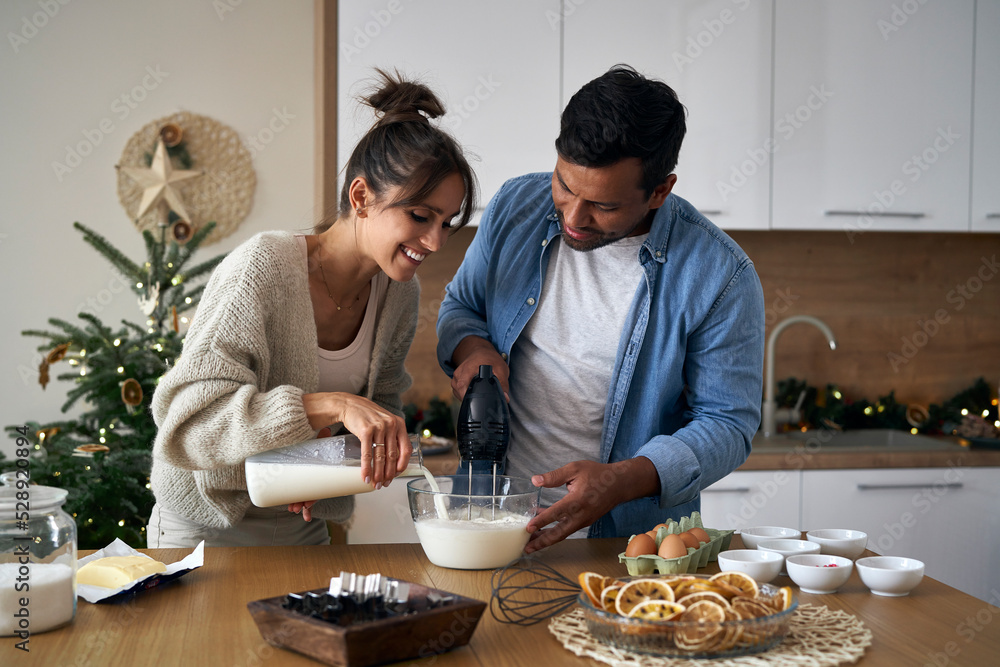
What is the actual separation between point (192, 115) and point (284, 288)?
1.90m

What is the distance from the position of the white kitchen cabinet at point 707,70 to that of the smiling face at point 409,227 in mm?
1321

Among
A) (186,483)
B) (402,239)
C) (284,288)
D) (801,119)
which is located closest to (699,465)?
(402,239)

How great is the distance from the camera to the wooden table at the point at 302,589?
3.03 feet

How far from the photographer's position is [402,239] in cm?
146

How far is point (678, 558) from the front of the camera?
1177 mm

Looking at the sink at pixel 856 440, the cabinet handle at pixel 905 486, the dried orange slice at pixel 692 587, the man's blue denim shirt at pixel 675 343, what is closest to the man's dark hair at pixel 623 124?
the man's blue denim shirt at pixel 675 343

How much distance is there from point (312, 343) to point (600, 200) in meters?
0.54

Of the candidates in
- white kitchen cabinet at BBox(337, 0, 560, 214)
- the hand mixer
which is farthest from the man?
white kitchen cabinet at BBox(337, 0, 560, 214)

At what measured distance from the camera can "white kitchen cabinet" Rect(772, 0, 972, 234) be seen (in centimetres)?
275

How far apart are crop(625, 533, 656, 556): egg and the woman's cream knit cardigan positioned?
1.60 ft

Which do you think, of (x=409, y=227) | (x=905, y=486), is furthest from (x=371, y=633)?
(x=905, y=486)

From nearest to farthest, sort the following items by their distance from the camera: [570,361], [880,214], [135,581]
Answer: [135,581], [570,361], [880,214]

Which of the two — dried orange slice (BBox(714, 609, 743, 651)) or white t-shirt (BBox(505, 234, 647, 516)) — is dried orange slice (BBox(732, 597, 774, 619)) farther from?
white t-shirt (BBox(505, 234, 647, 516))

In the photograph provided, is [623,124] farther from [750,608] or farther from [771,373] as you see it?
[771,373]
